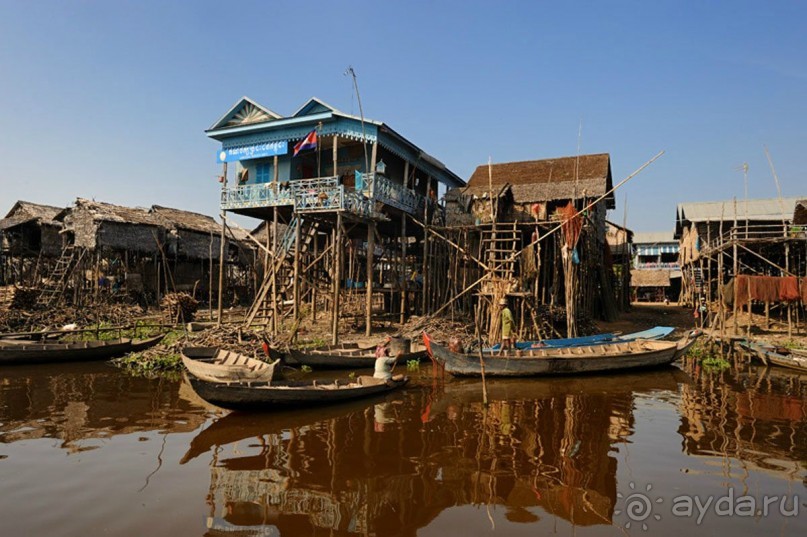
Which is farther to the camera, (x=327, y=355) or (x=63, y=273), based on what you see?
(x=63, y=273)

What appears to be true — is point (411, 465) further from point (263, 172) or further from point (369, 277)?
point (263, 172)

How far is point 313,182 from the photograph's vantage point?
17516mm

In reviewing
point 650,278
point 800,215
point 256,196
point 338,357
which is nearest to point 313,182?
point 256,196

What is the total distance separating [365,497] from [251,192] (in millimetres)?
14783

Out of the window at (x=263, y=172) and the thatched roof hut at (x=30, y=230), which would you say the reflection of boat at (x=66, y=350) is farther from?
the thatched roof hut at (x=30, y=230)

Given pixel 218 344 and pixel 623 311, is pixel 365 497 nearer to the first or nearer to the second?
pixel 218 344

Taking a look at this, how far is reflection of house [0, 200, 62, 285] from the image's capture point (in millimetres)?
27953

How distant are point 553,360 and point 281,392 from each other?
7.55 metres

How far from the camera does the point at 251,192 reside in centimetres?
1862

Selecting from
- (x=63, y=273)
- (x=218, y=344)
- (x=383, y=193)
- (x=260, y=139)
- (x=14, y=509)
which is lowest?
(x=14, y=509)

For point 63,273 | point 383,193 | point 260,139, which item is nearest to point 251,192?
point 260,139

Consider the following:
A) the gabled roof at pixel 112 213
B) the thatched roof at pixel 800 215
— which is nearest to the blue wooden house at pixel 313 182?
A: the gabled roof at pixel 112 213

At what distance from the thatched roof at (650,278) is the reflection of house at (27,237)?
39.8 meters

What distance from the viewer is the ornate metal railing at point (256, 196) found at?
1805 centimetres
